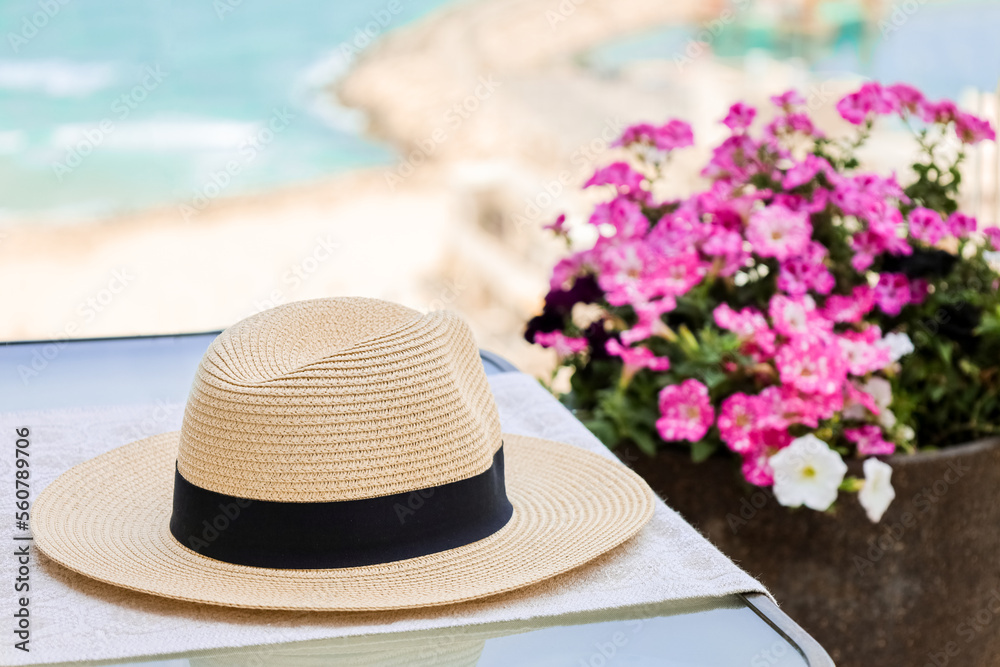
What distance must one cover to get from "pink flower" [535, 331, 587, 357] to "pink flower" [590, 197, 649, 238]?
0.58 ft

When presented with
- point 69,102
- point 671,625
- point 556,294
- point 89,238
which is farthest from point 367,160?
point 671,625

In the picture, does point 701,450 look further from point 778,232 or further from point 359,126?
point 359,126

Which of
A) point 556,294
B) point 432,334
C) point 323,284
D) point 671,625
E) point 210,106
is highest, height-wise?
point 432,334

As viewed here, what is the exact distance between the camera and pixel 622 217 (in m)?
1.61

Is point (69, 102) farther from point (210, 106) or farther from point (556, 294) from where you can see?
point (556, 294)

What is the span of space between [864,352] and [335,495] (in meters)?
0.85

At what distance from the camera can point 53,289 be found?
29.6ft

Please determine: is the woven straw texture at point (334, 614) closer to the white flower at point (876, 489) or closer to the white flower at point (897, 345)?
the white flower at point (876, 489)

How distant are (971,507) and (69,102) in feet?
55.8

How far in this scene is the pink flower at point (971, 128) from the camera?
63.8 inches
